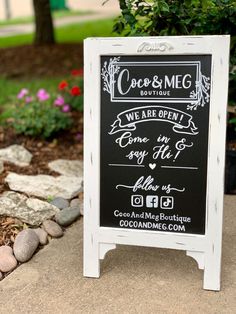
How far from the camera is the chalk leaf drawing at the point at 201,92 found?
3.13 metres

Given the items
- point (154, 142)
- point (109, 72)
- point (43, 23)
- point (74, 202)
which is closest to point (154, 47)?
point (109, 72)

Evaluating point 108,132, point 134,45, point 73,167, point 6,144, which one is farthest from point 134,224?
point 6,144

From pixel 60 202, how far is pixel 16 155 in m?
1.25

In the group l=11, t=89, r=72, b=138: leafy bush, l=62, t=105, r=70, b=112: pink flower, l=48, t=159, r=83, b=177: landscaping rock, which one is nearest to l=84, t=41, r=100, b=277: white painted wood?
l=48, t=159, r=83, b=177: landscaping rock

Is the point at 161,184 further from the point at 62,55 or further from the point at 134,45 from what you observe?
the point at 62,55

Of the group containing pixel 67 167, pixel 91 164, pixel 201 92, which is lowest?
pixel 67 167

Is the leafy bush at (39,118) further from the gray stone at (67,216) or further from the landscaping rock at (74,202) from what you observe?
the gray stone at (67,216)

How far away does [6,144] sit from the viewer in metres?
6.09

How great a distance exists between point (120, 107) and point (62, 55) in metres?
7.30

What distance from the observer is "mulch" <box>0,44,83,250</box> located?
478 centimetres

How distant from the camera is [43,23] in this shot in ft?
35.1

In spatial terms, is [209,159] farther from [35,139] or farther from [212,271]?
[35,139]

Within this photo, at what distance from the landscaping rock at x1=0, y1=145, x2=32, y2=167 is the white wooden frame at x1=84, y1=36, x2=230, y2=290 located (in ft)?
7.04

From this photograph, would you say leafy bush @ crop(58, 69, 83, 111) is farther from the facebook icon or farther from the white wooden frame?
the facebook icon
